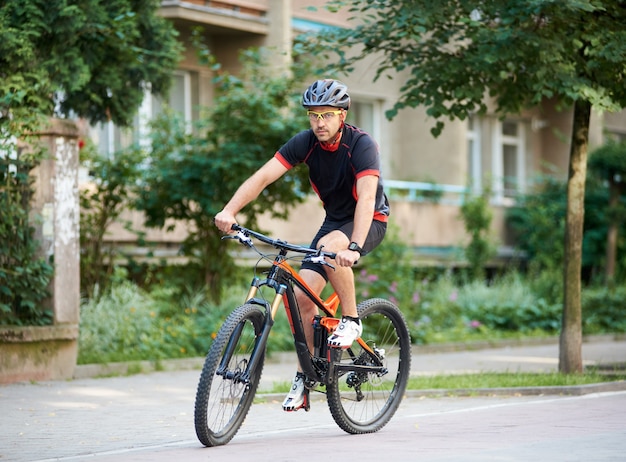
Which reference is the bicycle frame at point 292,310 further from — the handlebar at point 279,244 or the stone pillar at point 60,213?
the stone pillar at point 60,213

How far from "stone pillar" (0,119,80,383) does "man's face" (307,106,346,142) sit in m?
5.45

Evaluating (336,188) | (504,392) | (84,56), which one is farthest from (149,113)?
(336,188)

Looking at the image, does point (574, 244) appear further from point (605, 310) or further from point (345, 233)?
point (605, 310)

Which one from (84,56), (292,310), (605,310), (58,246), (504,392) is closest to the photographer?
(292,310)

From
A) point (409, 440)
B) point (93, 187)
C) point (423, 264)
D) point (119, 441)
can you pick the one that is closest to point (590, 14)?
point (409, 440)

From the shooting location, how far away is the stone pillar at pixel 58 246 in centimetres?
1233

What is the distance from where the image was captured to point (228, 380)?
7.30 m

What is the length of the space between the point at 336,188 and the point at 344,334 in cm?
93

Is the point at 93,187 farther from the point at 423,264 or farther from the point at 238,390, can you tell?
the point at 238,390

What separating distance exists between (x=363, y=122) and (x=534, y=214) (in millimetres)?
3943

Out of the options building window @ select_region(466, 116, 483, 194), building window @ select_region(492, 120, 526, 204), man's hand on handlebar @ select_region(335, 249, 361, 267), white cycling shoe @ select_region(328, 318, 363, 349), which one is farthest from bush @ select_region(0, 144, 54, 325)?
building window @ select_region(492, 120, 526, 204)

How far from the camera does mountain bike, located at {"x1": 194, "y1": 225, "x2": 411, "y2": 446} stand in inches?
283

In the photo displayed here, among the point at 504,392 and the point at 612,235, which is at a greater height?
the point at 612,235

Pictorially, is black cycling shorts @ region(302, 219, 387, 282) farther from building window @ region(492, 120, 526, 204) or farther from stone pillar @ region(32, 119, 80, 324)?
building window @ region(492, 120, 526, 204)
